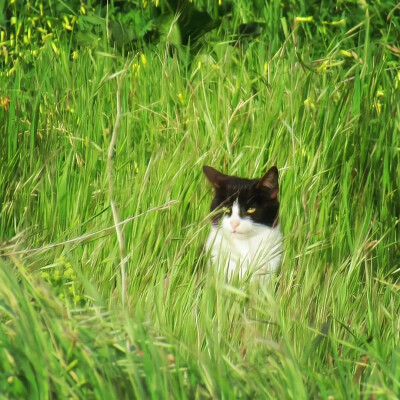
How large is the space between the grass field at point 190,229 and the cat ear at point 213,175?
94 millimetres

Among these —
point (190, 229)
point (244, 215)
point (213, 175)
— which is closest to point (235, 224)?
point (244, 215)

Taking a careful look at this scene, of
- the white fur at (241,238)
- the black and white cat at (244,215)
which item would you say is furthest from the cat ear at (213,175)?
the white fur at (241,238)

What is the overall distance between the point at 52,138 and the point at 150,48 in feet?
3.56

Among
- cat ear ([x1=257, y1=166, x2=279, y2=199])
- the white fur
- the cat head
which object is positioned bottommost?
the white fur

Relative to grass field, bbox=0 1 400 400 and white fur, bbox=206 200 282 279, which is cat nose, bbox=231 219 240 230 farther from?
grass field, bbox=0 1 400 400

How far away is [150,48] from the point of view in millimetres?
5102

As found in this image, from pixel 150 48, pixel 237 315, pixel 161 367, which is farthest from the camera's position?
pixel 150 48

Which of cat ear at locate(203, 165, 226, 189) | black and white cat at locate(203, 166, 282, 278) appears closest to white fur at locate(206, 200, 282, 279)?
black and white cat at locate(203, 166, 282, 278)

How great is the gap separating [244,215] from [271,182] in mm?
239

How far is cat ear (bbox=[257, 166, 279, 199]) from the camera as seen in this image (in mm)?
3725

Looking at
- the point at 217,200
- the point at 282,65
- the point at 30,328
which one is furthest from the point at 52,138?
the point at 30,328

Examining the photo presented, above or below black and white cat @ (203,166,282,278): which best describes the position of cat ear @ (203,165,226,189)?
above

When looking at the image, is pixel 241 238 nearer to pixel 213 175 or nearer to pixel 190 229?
pixel 213 175

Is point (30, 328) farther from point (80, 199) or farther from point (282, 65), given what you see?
point (282, 65)
